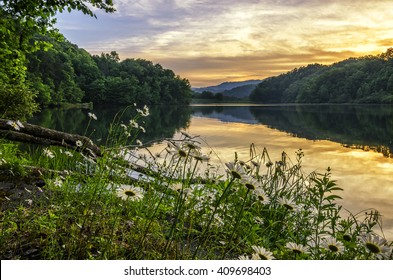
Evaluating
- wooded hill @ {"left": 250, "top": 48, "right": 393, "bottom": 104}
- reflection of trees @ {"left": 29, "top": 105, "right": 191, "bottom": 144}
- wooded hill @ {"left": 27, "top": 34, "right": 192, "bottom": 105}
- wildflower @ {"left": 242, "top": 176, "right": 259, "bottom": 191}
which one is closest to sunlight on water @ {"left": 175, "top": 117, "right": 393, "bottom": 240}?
wildflower @ {"left": 242, "top": 176, "right": 259, "bottom": 191}

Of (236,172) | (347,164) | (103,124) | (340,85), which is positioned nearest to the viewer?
(236,172)

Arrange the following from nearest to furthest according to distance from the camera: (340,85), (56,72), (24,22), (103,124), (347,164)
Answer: (24,22)
(347,164)
(103,124)
(56,72)
(340,85)

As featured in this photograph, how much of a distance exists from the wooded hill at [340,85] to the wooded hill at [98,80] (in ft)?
111

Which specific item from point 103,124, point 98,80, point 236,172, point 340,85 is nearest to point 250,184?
point 236,172

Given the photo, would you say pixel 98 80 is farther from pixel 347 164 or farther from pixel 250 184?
pixel 250 184

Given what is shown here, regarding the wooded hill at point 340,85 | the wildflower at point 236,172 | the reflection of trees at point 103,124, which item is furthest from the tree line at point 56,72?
the wooded hill at point 340,85

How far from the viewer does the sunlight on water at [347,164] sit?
10.3 meters

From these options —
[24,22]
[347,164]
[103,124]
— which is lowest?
[347,164]

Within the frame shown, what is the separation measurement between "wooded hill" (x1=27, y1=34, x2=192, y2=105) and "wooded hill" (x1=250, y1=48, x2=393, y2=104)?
33720mm

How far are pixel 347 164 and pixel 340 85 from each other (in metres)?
99.0

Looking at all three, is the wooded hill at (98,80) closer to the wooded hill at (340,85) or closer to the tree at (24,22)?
the wooded hill at (340,85)

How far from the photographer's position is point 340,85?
10862 cm

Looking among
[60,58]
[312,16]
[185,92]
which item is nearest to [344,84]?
[185,92]
